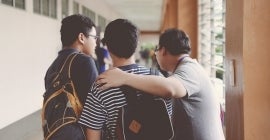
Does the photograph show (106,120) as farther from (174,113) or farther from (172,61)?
(172,61)

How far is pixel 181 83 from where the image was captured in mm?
1646

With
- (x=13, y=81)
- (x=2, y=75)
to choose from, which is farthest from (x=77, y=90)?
(x=13, y=81)

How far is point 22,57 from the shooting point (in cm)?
697

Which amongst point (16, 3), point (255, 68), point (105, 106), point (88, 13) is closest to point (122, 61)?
point (105, 106)

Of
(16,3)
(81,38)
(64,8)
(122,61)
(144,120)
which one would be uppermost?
(64,8)

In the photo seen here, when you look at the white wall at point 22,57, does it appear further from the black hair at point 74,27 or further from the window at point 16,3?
the black hair at point 74,27

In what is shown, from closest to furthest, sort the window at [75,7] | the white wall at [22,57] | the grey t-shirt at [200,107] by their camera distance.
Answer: the grey t-shirt at [200,107]
the white wall at [22,57]
the window at [75,7]

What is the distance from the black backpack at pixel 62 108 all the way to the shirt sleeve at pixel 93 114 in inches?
7.8

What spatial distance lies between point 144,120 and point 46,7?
7.31 metres

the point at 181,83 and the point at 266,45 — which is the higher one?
the point at 266,45

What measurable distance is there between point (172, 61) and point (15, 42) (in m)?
5.15

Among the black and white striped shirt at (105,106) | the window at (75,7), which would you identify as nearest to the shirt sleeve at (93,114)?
the black and white striped shirt at (105,106)

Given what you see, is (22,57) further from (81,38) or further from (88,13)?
(88,13)

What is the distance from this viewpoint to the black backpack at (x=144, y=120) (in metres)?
1.53
